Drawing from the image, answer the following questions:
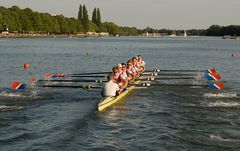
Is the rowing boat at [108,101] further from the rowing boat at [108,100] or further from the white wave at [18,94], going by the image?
the white wave at [18,94]

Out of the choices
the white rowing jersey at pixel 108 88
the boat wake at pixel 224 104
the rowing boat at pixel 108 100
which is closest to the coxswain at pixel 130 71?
the rowing boat at pixel 108 100

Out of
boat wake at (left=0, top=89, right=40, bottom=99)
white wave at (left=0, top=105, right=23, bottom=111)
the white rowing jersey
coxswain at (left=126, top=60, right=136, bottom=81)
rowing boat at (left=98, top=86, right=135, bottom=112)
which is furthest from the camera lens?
coxswain at (left=126, top=60, right=136, bottom=81)

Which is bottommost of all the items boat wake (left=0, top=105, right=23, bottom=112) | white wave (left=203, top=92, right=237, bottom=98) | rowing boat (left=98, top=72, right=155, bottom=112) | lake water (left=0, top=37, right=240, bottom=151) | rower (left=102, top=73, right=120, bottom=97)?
white wave (left=203, top=92, right=237, bottom=98)

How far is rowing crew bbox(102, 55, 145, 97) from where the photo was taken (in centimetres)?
1986

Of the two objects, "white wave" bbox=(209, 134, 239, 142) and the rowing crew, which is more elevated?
the rowing crew

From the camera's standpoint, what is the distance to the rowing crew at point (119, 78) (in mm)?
19859

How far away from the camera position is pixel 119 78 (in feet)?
74.9

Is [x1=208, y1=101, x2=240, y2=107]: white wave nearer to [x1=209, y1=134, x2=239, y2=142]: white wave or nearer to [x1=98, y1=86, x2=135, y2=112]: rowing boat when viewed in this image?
[x1=98, y1=86, x2=135, y2=112]: rowing boat

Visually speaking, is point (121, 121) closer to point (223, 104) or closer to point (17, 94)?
point (223, 104)

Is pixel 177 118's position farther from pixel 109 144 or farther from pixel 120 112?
pixel 109 144

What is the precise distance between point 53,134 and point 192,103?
904 centimetres

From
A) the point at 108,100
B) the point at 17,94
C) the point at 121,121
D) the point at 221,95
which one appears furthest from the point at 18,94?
the point at 221,95

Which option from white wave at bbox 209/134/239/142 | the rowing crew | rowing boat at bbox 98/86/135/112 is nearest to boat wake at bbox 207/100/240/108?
rowing boat at bbox 98/86/135/112

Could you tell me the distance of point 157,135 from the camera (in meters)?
15.4
